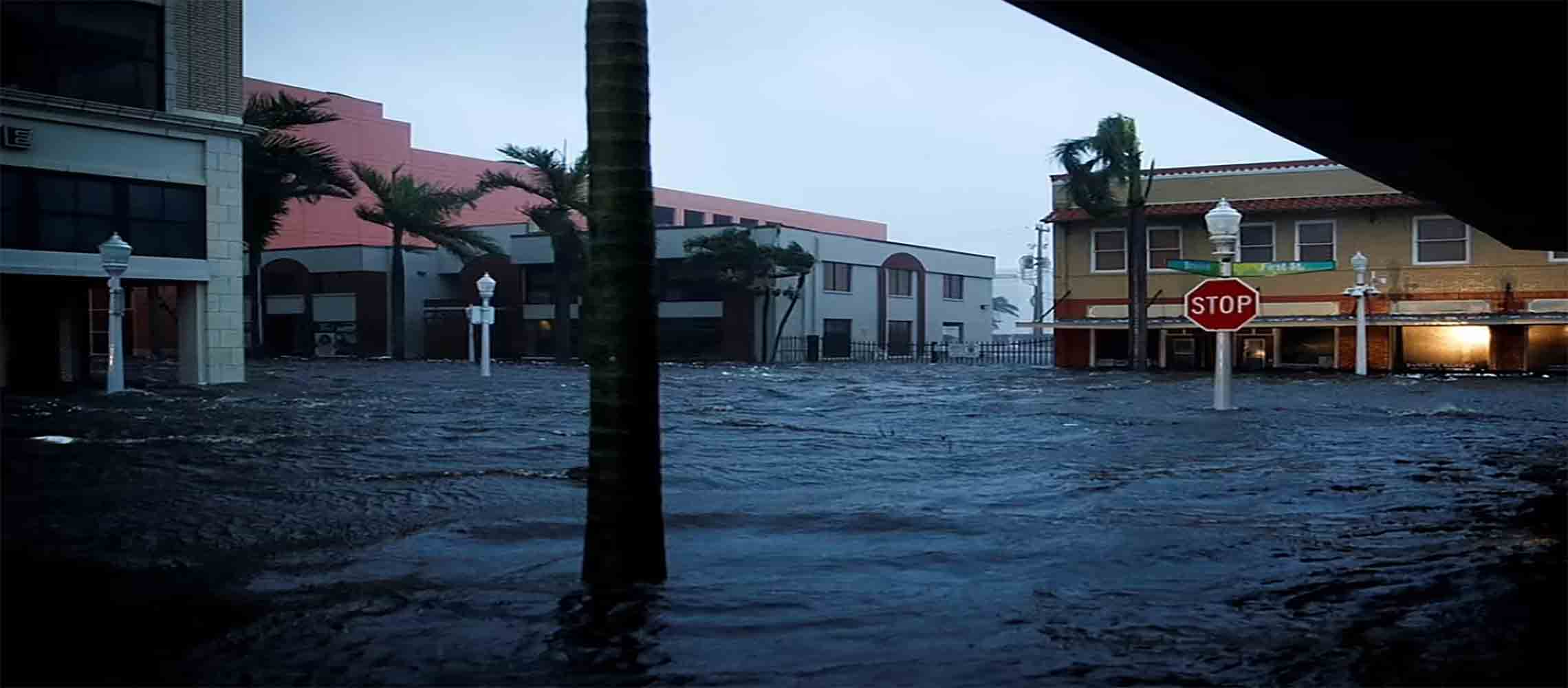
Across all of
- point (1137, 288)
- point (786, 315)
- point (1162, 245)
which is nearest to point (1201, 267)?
point (1137, 288)

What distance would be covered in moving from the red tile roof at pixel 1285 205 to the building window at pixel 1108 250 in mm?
A: 1341

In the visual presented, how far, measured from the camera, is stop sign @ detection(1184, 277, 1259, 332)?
18625 millimetres

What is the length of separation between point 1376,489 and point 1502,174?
2.89 m

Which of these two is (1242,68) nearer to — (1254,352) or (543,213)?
(1254,352)

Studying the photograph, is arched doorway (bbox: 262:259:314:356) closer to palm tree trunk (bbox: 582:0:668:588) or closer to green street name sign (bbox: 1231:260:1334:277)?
green street name sign (bbox: 1231:260:1334:277)

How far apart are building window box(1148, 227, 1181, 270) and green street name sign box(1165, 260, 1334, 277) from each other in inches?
892

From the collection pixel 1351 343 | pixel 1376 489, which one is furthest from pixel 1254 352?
pixel 1376 489

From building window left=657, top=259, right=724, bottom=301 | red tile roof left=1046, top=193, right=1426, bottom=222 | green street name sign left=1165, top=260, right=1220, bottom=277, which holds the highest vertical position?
red tile roof left=1046, top=193, right=1426, bottom=222

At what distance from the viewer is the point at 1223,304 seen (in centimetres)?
1878

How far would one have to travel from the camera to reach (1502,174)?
11219 millimetres

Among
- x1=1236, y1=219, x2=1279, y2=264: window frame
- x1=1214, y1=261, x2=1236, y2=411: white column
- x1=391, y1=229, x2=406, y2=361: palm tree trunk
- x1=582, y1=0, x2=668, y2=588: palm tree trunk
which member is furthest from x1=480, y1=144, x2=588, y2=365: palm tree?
x1=582, y1=0, x2=668, y2=588: palm tree trunk

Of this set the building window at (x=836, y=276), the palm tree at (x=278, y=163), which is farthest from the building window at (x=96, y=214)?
the building window at (x=836, y=276)

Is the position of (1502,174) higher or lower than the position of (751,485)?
higher

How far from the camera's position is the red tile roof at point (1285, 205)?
40344mm
